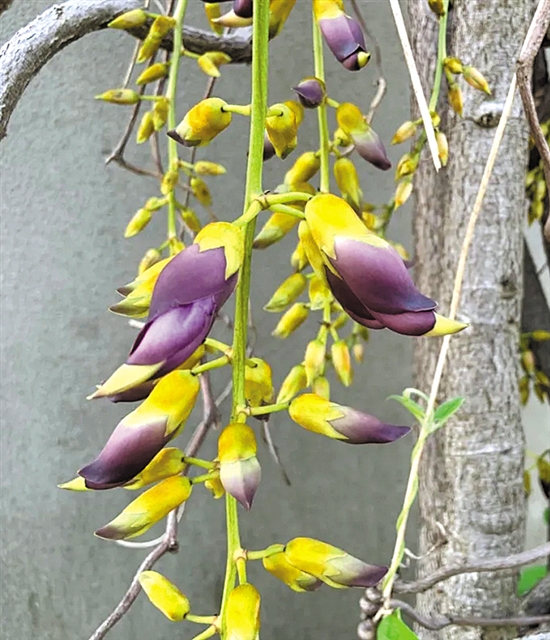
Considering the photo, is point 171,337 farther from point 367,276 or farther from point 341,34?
point 341,34

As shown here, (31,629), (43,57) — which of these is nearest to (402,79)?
(43,57)

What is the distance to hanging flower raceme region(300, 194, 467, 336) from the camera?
148 mm

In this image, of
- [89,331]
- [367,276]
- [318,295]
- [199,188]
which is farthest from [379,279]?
[89,331]

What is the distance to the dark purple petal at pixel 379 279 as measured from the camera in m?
0.15

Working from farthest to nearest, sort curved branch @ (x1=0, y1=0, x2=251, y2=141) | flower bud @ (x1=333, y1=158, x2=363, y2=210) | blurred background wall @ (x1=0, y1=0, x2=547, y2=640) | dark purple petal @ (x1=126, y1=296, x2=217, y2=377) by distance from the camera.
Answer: blurred background wall @ (x1=0, y1=0, x2=547, y2=640) → flower bud @ (x1=333, y1=158, x2=363, y2=210) → curved branch @ (x1=0, y1=0, x2=251, y2=141) → dark purple petal @ (x1=126, y1=296, x2=217, y2=377)

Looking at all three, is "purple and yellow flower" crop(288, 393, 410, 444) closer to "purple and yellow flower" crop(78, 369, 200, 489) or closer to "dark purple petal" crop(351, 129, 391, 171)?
"purple and yellow flower" crop(78, 369, 200, 489)

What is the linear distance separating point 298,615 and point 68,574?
0.93ft

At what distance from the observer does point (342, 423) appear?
196 millimetres

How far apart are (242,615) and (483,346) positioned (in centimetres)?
29

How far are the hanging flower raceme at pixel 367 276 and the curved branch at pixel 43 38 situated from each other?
13 centimetres

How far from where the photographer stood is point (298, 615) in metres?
0.77

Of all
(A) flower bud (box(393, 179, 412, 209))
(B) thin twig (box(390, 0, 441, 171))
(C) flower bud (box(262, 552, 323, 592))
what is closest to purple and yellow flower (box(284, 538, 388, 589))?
(C) flower bud (box(262, 552, 323, 592))

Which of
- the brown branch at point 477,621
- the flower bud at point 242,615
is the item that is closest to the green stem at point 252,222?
the flower bud at point 242,615

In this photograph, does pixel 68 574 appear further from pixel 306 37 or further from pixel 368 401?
pixel 306 37
